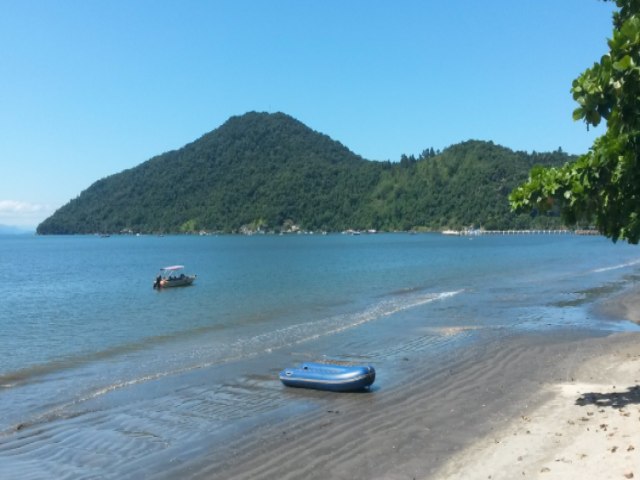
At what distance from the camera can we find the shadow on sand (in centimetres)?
1284

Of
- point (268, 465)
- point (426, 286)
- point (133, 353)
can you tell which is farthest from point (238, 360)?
point (426, 286)

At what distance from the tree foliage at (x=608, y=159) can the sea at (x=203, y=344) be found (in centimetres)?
791

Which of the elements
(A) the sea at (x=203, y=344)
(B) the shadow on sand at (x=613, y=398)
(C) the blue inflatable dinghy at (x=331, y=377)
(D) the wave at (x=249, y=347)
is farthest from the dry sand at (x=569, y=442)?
(D) the wave at (x=249, y=347)

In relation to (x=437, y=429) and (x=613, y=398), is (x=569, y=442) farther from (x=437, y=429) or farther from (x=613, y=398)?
(x=613, y=398)

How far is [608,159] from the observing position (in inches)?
430

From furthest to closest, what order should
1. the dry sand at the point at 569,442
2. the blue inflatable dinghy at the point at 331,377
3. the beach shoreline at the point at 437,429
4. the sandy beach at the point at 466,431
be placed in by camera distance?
the blue inflatable dinghy at the point at 331,377, the beach shoreline at the point at 437,429, the sandy beach at the point at 466,431, the dry sand at the point at 569,442

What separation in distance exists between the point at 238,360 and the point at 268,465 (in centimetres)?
1070

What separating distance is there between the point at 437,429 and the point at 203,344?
49.5 ft

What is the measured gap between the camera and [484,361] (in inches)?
792

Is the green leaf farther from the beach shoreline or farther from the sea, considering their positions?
the sea

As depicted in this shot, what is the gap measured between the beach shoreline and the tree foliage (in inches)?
161

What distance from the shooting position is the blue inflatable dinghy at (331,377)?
16.7 m

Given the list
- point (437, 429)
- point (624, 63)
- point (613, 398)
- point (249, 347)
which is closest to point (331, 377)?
point (437, 429)

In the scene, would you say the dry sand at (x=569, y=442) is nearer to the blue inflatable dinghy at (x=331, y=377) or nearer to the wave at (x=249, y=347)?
the blue inflatable dinghy at (x=331, y=377)
